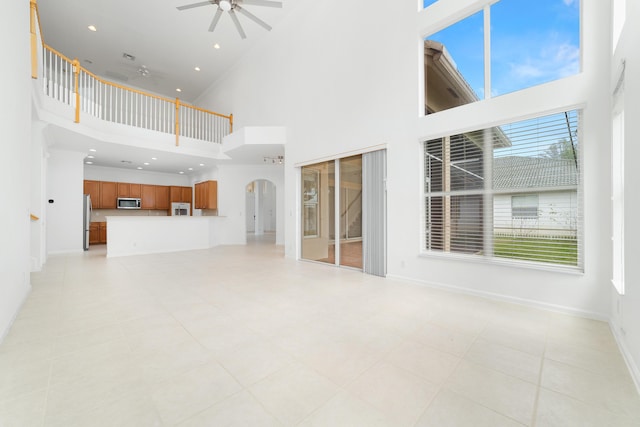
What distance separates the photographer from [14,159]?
101 inches

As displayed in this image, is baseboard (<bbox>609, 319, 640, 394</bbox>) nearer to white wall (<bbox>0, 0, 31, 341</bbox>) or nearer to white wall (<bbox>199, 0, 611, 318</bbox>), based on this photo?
white wall (<bbox>199, 0, 611, 318</bbox>)

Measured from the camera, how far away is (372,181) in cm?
474

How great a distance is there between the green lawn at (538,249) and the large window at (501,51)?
1.85 metres

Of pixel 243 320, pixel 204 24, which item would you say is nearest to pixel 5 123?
pixel 243 320

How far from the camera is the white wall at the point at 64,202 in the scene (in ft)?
23.2

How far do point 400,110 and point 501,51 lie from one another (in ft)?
4.63

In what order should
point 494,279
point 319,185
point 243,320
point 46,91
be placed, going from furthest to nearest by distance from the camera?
point 319,185, point 46,91, point 494,279, point 243,320

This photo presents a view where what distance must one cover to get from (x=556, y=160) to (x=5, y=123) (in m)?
5.39

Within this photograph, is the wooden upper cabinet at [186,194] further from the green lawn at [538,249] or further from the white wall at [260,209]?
the green lawn at [538,249]

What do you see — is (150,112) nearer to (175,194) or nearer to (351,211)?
(175,194)

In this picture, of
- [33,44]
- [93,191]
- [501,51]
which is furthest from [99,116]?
[501,51]

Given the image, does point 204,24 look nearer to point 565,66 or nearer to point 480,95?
point 480,95

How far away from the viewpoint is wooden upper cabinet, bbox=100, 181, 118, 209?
9422 millimetres

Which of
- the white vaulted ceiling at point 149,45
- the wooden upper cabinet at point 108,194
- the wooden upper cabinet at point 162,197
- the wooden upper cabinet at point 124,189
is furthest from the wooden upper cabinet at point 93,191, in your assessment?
the wooden upper cabinet at point 162,197
